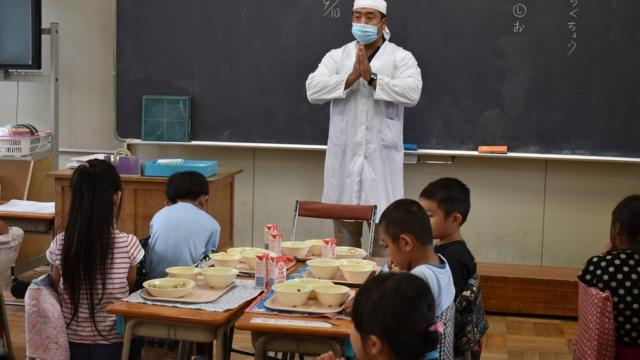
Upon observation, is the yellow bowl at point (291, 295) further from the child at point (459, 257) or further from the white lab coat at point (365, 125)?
the white lab coat at point (365, 125)

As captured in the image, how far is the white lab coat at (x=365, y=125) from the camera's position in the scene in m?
4.35

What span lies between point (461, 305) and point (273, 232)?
87 centimetres

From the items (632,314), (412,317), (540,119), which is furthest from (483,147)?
(412,317)

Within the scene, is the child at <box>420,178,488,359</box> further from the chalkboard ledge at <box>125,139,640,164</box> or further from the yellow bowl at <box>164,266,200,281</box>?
the chalkboard ledge at <box>125,139,640,164</box>

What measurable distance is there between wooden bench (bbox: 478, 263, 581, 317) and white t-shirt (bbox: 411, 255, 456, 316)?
2573mm

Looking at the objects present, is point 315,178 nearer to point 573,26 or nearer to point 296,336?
point 573,26

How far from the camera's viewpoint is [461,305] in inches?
105

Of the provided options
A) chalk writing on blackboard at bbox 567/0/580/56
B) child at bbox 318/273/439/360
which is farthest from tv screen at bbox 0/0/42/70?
child at bbox 318/273/439/360

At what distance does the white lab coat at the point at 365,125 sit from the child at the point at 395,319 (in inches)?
104

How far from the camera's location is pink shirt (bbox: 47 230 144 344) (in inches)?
107

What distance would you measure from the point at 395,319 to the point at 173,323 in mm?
923

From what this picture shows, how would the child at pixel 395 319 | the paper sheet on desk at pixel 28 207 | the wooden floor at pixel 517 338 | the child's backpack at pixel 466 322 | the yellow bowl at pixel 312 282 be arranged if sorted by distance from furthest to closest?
the paper sheet on desk at pixel 28 207, the wooden floor at pixel 517 338, the child's backpack at pixel 466 322, the yellow bowl at pixel 312 282, the child at pixel 395 319

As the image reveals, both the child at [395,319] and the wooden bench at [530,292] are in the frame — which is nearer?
the child at [395,319]

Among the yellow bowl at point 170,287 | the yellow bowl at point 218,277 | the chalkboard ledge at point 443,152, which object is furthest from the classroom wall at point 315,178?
the yellow bowl at point 170,287
